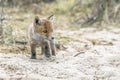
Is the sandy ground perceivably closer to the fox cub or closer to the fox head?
the fox cub

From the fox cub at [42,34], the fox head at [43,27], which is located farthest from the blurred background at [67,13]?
the fox head at [43,27]

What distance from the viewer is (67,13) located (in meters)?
16.6

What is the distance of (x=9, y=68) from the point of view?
7898 mm


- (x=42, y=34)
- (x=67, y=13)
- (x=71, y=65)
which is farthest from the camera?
(x=67, y=13)

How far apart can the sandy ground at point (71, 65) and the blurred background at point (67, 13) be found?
1.64 meters

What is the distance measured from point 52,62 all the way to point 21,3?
8.77m

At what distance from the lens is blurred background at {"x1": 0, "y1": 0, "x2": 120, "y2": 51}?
558 inches

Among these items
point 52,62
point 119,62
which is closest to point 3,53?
point 52,62

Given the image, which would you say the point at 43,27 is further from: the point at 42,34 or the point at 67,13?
the point at 67,13

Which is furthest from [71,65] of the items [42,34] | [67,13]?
[67,13]

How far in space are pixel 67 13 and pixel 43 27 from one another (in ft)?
27.1

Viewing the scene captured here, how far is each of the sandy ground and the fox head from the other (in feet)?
2.05

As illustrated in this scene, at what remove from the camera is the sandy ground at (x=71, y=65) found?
7668 millimetres

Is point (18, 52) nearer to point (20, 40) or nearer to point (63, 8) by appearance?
point (20, 40)
